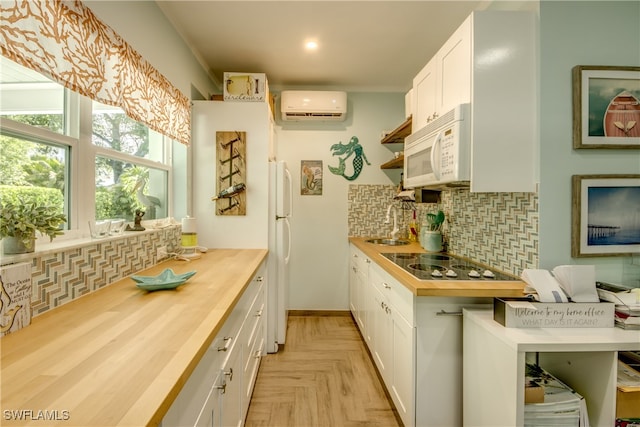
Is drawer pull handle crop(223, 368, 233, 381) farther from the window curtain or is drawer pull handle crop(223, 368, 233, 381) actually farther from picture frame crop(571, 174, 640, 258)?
picture frame crop(571, 174, 640, 258)

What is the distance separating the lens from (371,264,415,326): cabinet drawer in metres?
1.57

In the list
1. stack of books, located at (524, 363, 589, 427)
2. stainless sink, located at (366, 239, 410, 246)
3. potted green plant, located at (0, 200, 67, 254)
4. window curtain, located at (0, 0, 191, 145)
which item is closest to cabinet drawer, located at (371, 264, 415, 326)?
stack of books, located at (524, 363, 589, 427)

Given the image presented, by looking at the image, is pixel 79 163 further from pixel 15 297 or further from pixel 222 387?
pixel 222 387

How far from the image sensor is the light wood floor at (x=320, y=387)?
5.98ft

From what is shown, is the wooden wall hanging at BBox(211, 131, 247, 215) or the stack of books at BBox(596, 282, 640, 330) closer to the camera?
the stack of books at BBox(596, 282, 640, 330)

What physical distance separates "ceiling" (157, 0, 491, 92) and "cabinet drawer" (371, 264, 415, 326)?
1860mm

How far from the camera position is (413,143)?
2.19 metres

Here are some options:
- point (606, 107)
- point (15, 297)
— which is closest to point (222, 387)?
point (15, 297)

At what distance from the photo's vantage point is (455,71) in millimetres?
1672

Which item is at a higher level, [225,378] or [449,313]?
[449,313]

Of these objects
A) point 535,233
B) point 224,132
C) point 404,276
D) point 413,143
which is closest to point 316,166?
point 224,132

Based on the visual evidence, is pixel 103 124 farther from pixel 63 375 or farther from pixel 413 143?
pixel 413 143

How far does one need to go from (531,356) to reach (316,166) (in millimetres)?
2665

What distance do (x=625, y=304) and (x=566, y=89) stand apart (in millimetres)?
1034
